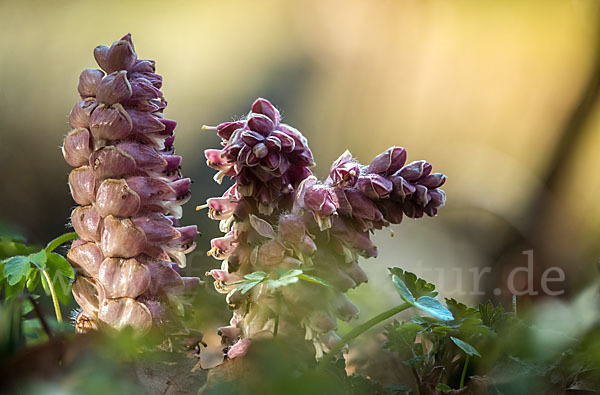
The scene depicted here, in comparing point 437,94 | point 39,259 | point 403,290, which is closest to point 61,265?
point 39,259

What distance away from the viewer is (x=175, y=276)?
44 cm

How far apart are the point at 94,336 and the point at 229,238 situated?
0.70 feet

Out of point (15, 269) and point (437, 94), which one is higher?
point (15, 269)

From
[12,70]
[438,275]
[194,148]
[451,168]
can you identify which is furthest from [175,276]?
[451,168]

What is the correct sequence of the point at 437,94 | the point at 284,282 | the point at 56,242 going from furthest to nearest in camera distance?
the point at 437,94 < the point at 56,242 < the point at 284,282

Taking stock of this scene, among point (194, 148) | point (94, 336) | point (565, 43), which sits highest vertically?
point (94, 336)

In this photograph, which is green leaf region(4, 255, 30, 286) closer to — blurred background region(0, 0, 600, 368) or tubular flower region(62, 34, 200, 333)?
tubular flower region(62, 34, 200, 333)

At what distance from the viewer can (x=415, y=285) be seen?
16.9 inches

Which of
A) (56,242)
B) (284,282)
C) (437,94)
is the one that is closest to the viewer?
(284,282)

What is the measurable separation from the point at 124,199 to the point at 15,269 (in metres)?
0.10

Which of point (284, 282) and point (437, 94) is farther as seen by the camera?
point (437, 94)

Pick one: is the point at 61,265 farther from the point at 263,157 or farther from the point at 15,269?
the point at 263,157

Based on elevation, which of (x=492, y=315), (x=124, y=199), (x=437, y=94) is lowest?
(x=437, y=94)

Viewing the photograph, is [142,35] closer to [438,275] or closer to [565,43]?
[438,275]
